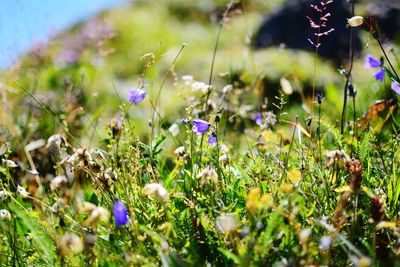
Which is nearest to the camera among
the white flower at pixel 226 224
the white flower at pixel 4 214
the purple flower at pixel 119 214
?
the white flower at pixel 226 224

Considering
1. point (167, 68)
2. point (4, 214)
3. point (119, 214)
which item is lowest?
point (167, 68)

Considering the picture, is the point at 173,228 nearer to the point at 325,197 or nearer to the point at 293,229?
the point at 293,229

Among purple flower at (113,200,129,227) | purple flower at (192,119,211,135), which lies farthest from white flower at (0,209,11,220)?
purple flower at (192,119,211,135)

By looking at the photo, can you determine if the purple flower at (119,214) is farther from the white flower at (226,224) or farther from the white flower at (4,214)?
the white flower at (4,214)

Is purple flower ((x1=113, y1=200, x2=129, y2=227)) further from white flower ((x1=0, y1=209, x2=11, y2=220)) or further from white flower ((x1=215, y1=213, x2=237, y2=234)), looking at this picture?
white flower ((x1=0, y1=209, x2=11, y2=220))

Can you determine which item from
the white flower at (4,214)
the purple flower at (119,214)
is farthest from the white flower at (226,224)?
the white flower at (4,214)

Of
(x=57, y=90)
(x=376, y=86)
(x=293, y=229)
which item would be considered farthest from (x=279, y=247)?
(x=57, y=90)

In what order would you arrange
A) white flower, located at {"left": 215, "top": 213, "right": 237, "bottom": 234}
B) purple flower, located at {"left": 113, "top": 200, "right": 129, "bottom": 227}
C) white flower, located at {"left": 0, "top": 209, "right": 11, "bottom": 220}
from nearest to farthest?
1. white flower, located at {"left": 215, "top": 213, "right": 237, "bottom": 234}
2. purple flower, located at {"left": 113, "top": 200, "right": 129, "bottom": 227}
3. white flower, located at {"left": 0, "top": 209, "right": 11, "bottom": 220}

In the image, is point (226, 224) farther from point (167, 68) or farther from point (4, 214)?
point (167, 68)

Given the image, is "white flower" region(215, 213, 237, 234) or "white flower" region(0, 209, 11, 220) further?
"white flower" region(0, 209, 11, 220)

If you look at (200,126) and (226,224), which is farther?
(200,126)

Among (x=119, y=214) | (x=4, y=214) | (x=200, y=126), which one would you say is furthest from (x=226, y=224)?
(x=4, y=214)
